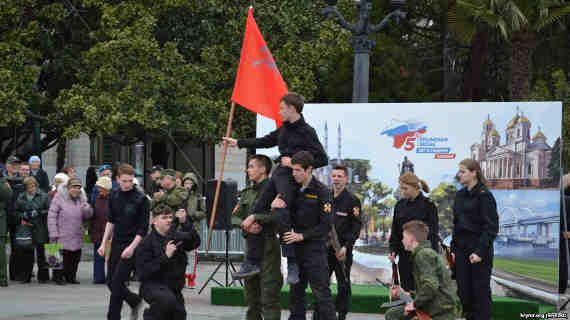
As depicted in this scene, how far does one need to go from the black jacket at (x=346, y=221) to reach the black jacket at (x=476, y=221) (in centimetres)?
117

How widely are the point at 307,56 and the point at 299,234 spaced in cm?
1673

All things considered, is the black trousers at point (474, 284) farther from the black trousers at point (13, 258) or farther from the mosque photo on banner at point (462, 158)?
the black trousers at point (13, 258)

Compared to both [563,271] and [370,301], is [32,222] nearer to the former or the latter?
[370,301]

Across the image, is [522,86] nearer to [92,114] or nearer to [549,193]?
[92,114]

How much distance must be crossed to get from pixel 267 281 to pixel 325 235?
0.82 meters

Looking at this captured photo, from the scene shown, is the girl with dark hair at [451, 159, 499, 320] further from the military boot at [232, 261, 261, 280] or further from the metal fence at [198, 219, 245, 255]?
the metal fence at [198, 219, 245, 255]

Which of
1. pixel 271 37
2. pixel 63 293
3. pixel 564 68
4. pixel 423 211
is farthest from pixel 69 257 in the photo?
pixel 564 68

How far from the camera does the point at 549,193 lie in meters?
12.6

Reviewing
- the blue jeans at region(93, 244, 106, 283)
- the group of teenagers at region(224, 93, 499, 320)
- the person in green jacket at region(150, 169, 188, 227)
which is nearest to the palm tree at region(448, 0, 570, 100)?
the blue jeans at region(93, 244, 106, 283)

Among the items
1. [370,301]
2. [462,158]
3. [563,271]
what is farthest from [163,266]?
[563,271]

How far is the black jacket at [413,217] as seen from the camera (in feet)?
34.7

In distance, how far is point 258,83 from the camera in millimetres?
11281

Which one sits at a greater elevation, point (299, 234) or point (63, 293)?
point (299, 234)

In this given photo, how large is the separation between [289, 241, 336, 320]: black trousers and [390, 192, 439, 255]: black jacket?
176 cm
